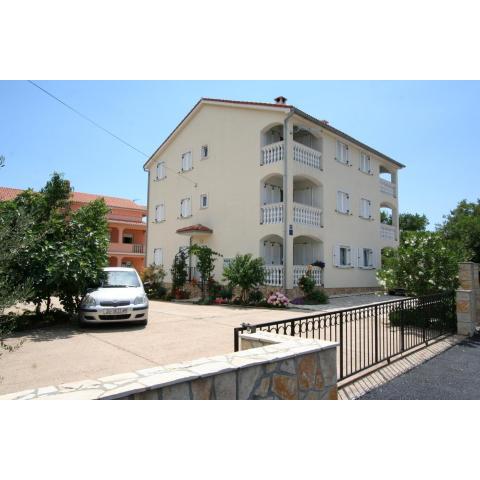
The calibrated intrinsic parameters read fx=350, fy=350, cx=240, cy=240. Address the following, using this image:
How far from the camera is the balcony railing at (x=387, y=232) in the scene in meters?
23.3

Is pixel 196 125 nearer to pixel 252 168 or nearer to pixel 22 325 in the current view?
pixel 252 168

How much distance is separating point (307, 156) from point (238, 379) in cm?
1551

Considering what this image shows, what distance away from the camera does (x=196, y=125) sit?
21344 mm

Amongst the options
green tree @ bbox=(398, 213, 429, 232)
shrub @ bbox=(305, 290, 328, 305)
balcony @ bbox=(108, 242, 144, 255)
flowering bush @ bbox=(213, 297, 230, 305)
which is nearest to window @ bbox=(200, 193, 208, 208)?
flowering bush @ bbox=(213, 297, 230, 305)

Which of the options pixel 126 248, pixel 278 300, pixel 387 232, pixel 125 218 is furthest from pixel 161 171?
pixel 387 232

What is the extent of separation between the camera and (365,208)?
21.7 meters

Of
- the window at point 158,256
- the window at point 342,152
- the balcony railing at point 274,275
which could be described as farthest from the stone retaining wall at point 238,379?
the window at point 158,256

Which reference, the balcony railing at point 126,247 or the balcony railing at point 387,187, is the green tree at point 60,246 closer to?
the balcony railing at point 387,187

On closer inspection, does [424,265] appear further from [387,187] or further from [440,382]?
[387,187]

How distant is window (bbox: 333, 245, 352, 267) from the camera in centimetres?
1847

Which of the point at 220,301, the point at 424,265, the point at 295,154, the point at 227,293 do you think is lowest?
the point at 220,301

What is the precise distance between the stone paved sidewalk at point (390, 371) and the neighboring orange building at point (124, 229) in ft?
98.5

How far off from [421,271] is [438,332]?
1.84 metres

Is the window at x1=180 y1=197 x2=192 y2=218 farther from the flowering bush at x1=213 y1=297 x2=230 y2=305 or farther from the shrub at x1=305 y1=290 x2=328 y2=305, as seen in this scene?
the shrub at x1=305 y1=290 x2=328 y2=305
